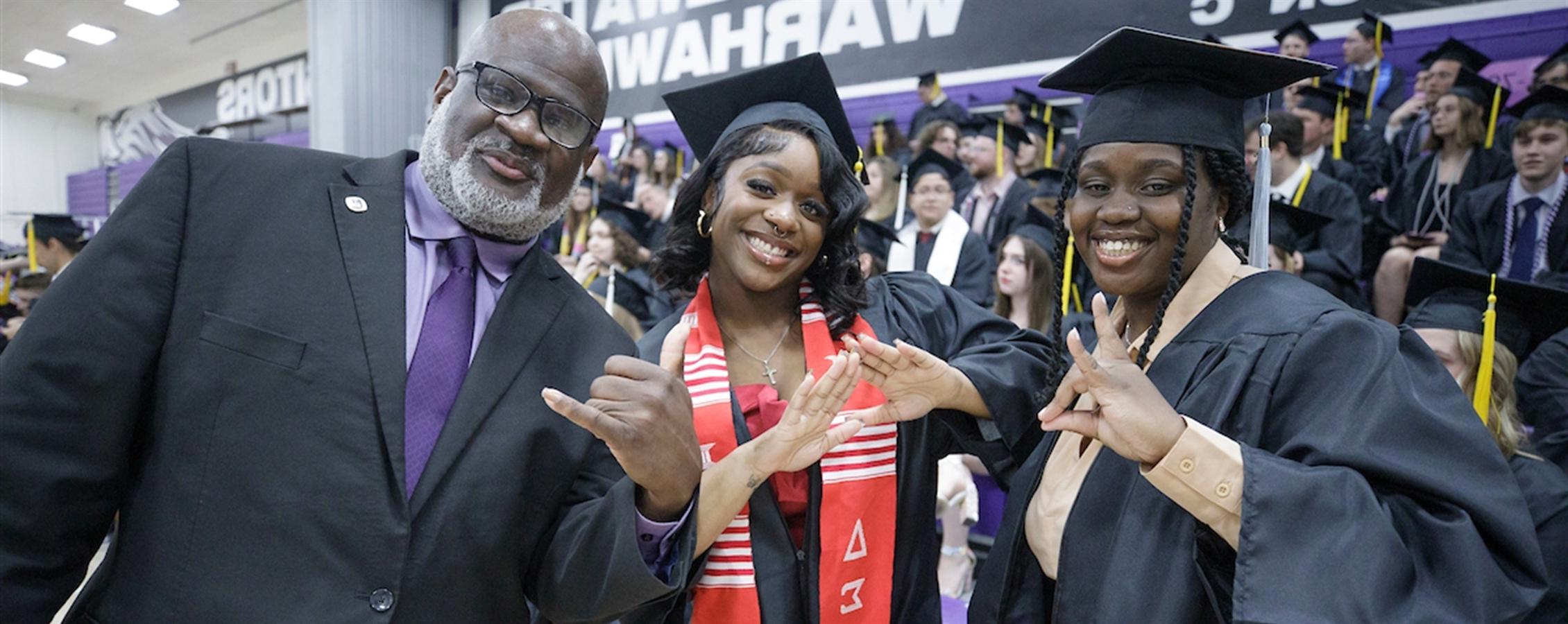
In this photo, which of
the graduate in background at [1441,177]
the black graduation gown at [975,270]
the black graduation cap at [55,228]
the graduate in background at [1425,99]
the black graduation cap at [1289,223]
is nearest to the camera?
the black graduation cap at [1289,223]

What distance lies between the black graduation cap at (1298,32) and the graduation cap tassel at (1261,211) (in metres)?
5.55

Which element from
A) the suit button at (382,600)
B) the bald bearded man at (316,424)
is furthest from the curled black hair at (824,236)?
the suit button at (382,600)

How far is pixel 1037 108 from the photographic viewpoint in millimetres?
7785

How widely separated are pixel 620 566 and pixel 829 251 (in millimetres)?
1052

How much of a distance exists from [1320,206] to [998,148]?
247cm

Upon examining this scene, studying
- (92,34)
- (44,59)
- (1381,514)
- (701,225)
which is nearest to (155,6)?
(92,34)

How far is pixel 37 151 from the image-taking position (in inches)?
171

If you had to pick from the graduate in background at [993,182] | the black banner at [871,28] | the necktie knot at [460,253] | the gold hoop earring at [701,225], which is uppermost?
the black banner at [871,28]

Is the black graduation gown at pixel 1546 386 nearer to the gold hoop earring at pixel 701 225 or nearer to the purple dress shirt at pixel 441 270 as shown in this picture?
the gold hoop earring at pixel 701 225

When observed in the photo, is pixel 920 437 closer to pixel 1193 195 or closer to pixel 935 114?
pixel 1193 195

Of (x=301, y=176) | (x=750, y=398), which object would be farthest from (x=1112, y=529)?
(x=301, y=176)

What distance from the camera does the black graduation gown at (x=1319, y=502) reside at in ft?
3.92

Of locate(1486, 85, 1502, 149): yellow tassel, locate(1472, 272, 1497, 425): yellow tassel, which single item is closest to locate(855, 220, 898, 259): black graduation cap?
locate(1472, 272, 1497, 425): yellow tassel

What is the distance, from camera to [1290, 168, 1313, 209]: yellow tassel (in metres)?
5.15
